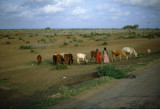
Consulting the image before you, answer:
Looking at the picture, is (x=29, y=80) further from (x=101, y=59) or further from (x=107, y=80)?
(x=101, y=59)

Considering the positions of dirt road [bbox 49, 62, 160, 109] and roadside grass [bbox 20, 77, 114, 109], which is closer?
dirt road [bbox 49, 62, 160, 109]

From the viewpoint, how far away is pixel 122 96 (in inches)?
243

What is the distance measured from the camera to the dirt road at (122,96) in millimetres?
5301

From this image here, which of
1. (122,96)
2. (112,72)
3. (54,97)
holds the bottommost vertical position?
(54,97)

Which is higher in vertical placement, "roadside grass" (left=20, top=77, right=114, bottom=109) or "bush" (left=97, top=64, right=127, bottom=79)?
"bush" (left=97, top=64, right=127, bottom=79)

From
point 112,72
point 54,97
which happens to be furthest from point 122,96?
point 112,72

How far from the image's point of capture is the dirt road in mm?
5301

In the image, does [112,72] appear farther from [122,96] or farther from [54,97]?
[54,97]

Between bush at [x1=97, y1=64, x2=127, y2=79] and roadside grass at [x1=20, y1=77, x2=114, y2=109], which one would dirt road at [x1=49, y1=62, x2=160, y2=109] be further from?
bush at [x1=97, y1=64, x2=127, y2=79]

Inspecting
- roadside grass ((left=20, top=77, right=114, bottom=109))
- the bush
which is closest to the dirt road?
roadside grass ((left=20, top=77, right=114, bottom=109))

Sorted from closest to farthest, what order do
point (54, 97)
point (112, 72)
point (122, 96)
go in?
point (122, 96) < point (54, 97) < point (112, 72)

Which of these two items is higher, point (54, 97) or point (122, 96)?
point (122, 96)

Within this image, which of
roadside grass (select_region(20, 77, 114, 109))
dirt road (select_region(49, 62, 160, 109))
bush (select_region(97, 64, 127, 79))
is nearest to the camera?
dirt road (select_region(49, 62, 160, 109))

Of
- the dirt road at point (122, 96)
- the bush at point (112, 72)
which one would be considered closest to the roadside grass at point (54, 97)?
the dirt road at point (122, 96)
